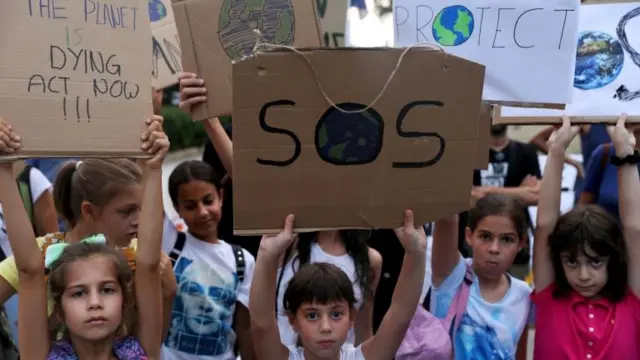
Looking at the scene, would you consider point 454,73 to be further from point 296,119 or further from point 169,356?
point 169,356

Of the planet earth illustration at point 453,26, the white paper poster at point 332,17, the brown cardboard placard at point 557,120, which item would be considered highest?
the white paper poster at point 332,17

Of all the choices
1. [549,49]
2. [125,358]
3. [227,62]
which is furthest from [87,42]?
[549,49]

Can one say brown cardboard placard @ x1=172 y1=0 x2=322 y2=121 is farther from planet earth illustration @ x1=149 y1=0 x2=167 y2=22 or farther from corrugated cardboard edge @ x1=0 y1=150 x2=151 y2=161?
planet earth illustration @ x1=149 y1=0 x2=167 y2=22

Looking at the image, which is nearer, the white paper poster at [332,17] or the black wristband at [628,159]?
the black wristband at [628,159]

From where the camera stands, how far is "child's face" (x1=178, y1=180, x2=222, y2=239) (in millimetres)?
4004

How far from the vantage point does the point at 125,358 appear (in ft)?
10.1

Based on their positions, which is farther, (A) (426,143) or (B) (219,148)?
(B) (219,148)

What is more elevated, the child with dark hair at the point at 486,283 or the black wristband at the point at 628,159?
the black wristband at the point at 628,159

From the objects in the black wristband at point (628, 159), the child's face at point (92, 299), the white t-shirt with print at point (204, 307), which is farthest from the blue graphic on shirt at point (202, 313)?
the black wristband at point (628, 159)

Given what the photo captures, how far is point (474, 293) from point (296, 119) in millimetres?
1259

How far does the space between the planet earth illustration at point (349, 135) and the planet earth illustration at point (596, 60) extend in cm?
119

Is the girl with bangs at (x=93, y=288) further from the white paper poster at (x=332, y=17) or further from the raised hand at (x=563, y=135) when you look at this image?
the white paper poster at (x=332, y=17)

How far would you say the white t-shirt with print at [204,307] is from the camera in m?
3.79

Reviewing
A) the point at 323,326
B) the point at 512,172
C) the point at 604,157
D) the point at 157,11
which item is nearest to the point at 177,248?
the point at 323,326
